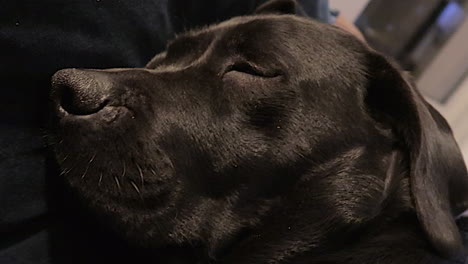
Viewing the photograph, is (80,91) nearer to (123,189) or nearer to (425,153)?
(123,189)

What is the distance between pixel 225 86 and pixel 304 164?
0.72 feet

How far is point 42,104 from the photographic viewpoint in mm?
926

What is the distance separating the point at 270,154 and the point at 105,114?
0.32 meters

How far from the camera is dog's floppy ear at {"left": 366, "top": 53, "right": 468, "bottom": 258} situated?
996 millimetres

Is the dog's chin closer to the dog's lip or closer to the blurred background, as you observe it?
the dog's lip

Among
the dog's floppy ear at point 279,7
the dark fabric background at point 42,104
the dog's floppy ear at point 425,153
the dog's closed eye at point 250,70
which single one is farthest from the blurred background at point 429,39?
the dark fabric background at point 42,104

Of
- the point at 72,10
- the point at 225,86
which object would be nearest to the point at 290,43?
the point at 225,86

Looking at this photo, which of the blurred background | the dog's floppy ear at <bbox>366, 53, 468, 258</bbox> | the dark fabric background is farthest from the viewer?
the blurred background

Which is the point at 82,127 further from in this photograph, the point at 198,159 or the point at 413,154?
the point at 413,154

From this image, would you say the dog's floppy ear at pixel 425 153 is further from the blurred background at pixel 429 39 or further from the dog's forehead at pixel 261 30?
the blurred background at pixel 429 39

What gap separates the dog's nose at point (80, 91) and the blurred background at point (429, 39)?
286 centimetres

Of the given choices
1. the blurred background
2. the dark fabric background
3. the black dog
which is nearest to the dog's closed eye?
the black dog

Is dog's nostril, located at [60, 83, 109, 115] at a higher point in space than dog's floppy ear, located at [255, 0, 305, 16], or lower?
lower

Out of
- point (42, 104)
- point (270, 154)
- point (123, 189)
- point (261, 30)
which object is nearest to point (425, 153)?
point (270, 154)
